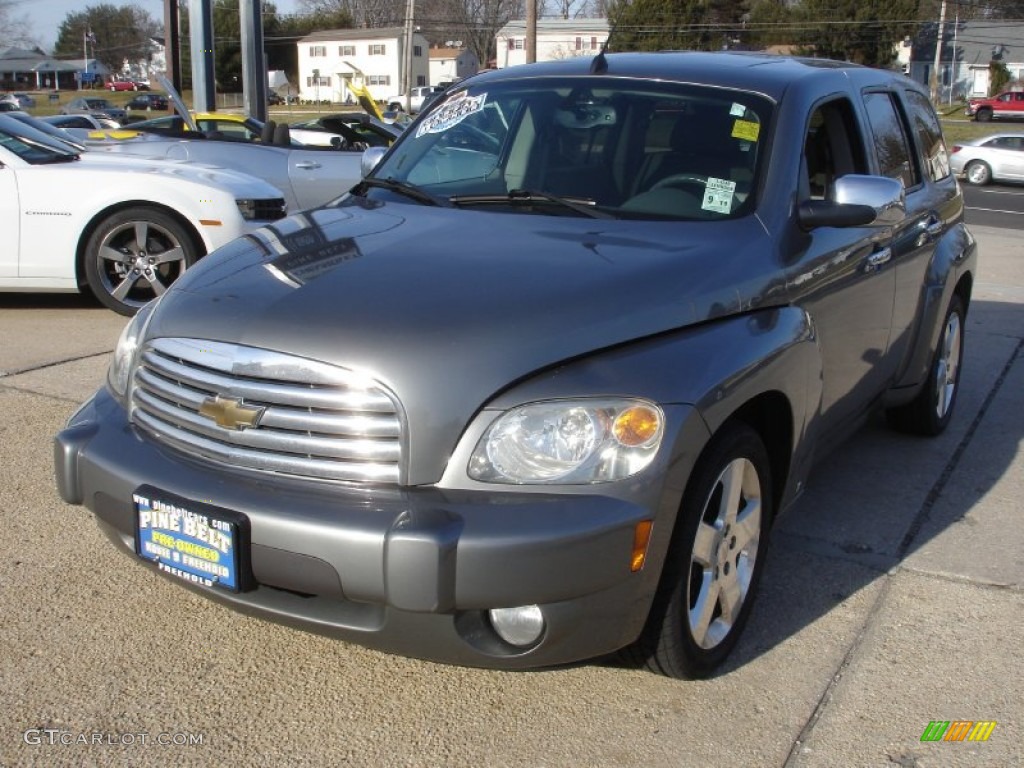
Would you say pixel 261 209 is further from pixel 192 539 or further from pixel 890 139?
pixel 192 539

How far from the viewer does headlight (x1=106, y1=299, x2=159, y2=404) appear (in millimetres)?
3225

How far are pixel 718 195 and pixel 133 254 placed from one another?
5101 millimetres

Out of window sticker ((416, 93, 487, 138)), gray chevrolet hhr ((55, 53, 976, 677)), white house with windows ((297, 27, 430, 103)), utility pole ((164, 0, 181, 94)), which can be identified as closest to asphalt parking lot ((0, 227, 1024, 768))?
gray chevrolet hhr ((55, 53, 976, 677))

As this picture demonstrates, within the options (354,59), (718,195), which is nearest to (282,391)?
(718,195)

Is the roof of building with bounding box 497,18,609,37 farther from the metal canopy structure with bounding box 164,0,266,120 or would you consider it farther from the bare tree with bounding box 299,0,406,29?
the metal canopy structure with bounding box 164,0,266,120

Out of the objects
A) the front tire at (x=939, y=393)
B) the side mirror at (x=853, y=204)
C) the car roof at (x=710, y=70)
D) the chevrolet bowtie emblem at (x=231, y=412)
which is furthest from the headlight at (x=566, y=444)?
the front tire at (x=939, y=393)

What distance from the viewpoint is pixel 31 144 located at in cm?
780

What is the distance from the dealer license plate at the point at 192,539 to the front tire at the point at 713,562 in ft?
3.49

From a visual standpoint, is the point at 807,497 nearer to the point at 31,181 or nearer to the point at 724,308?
the point at 724,308

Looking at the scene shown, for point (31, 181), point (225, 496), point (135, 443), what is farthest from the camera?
point (31, 181)

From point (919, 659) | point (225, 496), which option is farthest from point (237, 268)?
point (919, 659)

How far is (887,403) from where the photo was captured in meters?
4.81

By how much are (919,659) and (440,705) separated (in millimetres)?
1444

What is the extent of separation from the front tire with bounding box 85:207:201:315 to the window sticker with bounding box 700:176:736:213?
4.76m
